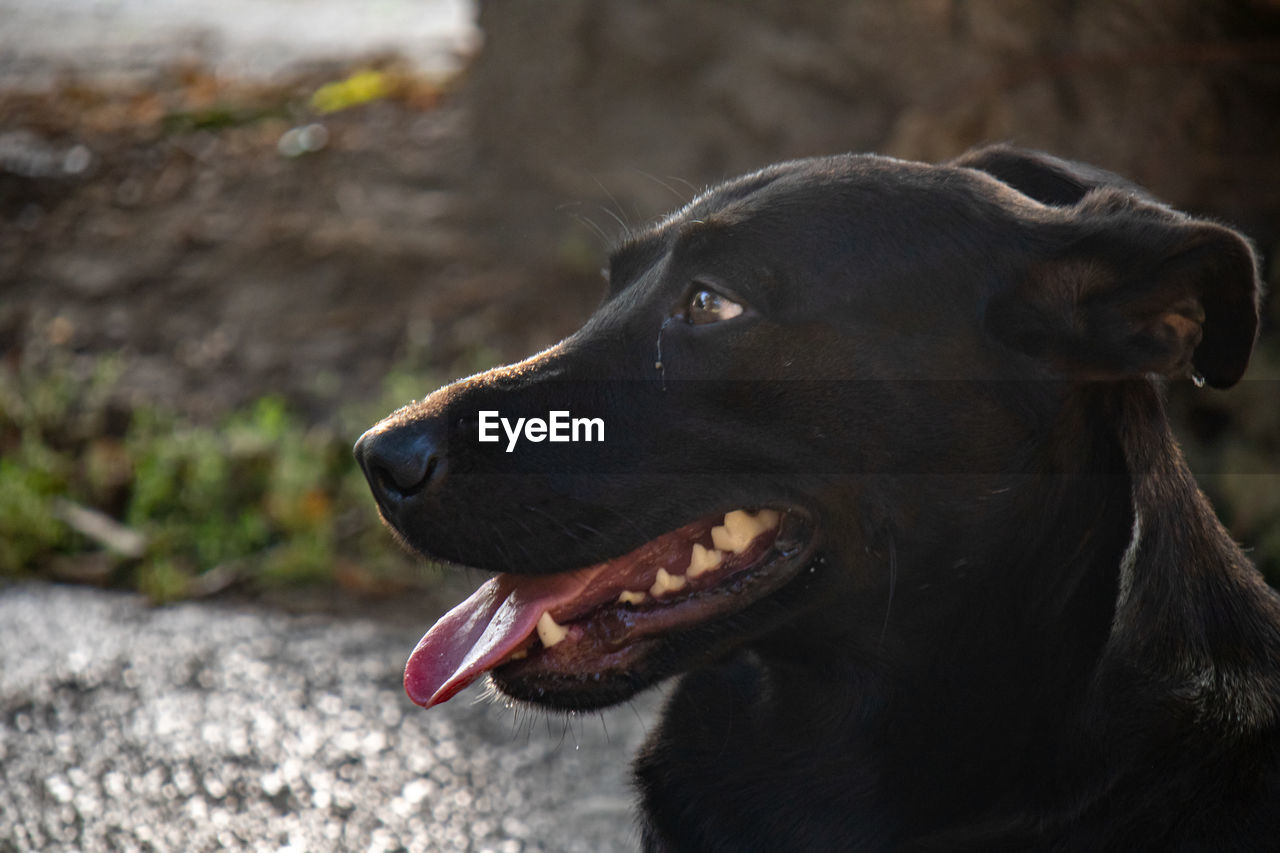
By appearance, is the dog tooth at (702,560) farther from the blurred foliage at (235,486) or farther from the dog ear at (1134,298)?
Result: the blurred foliage at (235,486)

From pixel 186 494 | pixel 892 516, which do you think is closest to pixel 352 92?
pixel 186 494

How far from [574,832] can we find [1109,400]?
63.3 inches

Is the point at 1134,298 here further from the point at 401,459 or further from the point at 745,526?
the point at 401,459

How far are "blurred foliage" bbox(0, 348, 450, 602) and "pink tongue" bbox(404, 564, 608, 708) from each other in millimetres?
2021

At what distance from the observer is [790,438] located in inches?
89.7

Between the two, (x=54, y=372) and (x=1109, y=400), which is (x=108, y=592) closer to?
(x=54, y=372)

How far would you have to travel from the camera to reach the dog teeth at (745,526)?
2.35m

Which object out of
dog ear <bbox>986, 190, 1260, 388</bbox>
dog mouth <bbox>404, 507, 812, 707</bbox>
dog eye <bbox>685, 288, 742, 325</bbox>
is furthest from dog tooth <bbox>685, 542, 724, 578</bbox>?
dog ear <bbox>986, 190, 1260, 388</bbox>

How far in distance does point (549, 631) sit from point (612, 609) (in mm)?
123

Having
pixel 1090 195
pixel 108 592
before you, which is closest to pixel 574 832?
pixel 1090 195

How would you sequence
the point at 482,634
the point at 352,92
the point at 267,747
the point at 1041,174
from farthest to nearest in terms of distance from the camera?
the point at 352,92 < the point at 267,747 < the point at 1041,174 < the point at 482,634

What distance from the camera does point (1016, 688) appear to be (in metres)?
2.24

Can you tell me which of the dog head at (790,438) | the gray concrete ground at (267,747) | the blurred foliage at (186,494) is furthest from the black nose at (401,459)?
the blurred foliage at (186,494)

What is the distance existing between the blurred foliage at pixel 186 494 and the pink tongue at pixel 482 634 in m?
2.02
